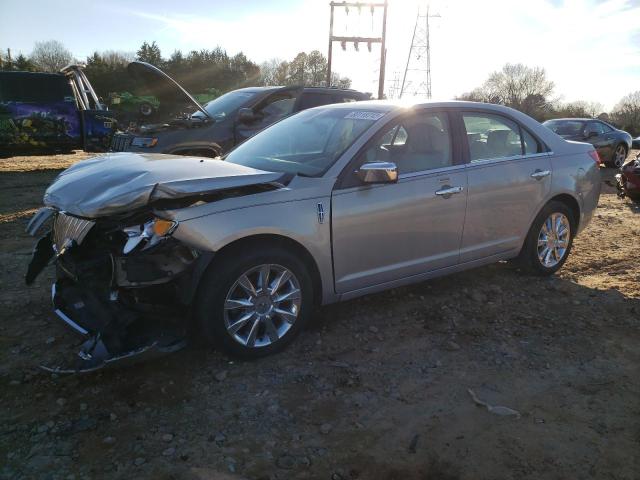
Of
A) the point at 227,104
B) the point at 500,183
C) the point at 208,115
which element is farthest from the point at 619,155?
the point at 500,183

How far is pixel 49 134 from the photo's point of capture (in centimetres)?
1141

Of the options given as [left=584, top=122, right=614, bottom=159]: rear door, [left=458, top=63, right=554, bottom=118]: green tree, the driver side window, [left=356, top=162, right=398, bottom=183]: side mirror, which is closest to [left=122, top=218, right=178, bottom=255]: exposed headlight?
[left=356, top=162, right=398, bottom=183]: side mirror

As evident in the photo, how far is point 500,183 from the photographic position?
15.0 ft

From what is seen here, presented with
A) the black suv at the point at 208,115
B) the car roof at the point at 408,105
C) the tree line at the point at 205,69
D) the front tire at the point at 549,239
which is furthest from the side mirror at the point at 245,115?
the tree line at the point at 205,69

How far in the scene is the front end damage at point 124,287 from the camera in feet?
9.97

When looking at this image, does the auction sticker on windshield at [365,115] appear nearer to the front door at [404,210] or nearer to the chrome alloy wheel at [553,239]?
the front door at [404,210]

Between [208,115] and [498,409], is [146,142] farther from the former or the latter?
[498,409]

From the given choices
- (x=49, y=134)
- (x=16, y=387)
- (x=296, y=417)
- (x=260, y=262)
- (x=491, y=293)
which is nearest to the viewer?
(x=296, y=417)

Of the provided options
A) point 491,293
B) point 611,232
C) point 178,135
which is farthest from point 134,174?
point 611,232

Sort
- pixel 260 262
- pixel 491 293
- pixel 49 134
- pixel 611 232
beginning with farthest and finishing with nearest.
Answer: pixel 49 134 → pixel 611 232 → pixel 491 293 → pixel 260 262

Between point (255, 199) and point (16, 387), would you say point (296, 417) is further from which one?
point (16, 387)

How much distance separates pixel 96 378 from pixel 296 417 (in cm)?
130

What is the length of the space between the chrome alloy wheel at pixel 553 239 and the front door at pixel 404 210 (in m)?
1.25

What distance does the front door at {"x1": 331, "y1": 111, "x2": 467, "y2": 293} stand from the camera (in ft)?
12.3
